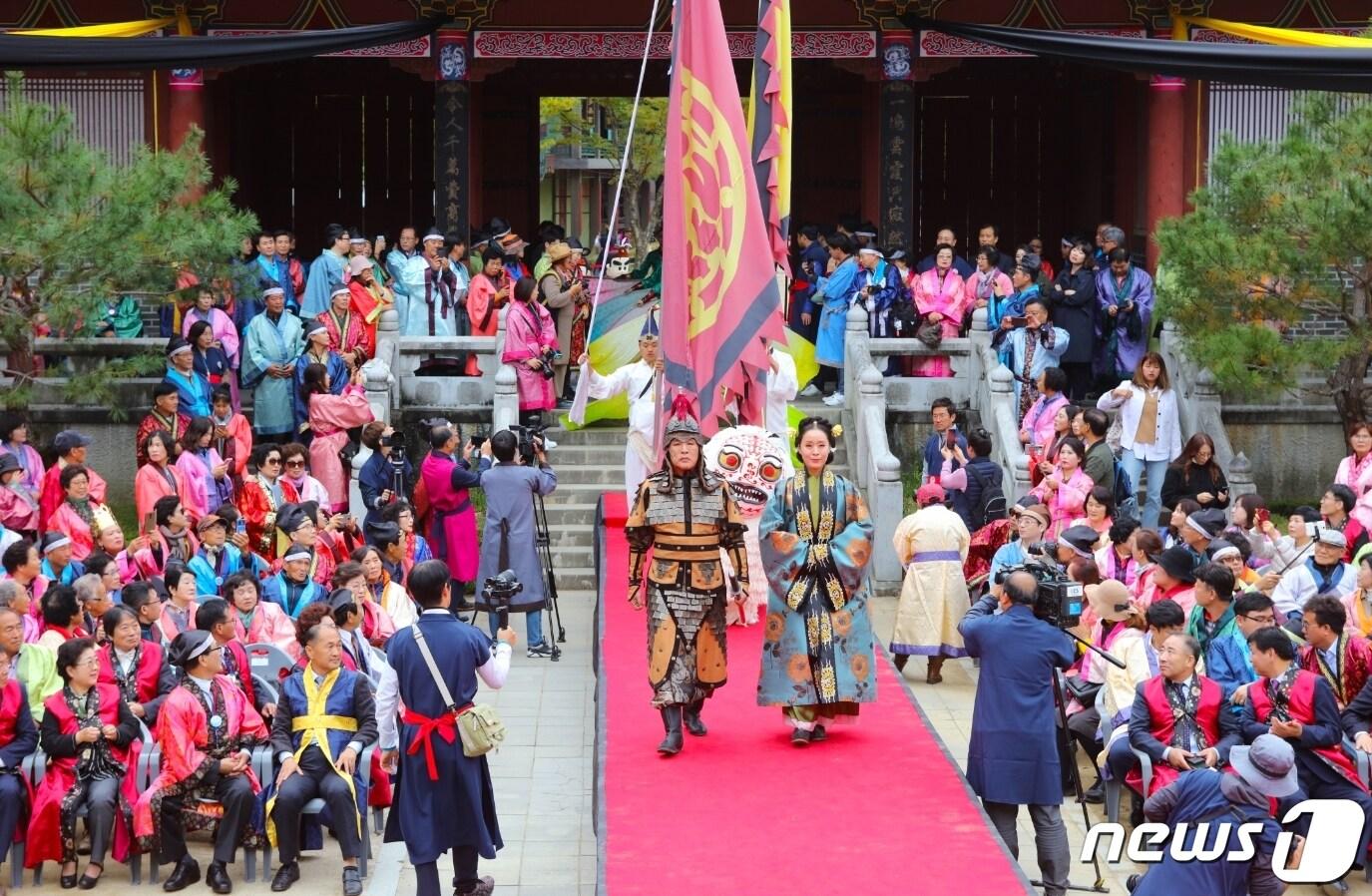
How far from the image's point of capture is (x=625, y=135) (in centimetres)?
3894

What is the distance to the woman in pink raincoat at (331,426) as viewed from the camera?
601 inches

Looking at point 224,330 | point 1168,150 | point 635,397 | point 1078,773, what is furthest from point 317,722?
point 1168,150

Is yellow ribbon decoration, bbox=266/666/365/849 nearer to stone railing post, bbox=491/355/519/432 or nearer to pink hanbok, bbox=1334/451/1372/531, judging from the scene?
stone railing post, bbox=491/355/519/432

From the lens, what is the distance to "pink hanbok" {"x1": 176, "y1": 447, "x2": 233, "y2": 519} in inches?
534

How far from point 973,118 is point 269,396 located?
10816mm

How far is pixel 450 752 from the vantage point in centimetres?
823

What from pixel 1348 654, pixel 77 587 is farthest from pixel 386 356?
pixel 1348 654

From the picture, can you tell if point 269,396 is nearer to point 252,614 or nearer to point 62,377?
point 62,377

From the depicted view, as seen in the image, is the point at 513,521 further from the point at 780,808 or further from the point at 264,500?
the point at 780,808

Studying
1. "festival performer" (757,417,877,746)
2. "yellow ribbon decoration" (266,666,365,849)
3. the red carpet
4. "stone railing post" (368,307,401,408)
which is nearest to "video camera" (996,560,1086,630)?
the red carpet

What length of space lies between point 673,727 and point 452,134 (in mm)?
10744

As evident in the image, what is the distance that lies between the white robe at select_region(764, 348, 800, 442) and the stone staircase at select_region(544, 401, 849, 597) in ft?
5.67

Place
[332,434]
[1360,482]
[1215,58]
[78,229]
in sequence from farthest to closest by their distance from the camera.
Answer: [332,434] < [1215,58] < [78,229] < [1360,482]

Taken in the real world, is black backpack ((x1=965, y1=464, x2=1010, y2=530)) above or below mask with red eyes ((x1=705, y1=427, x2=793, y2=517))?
below
